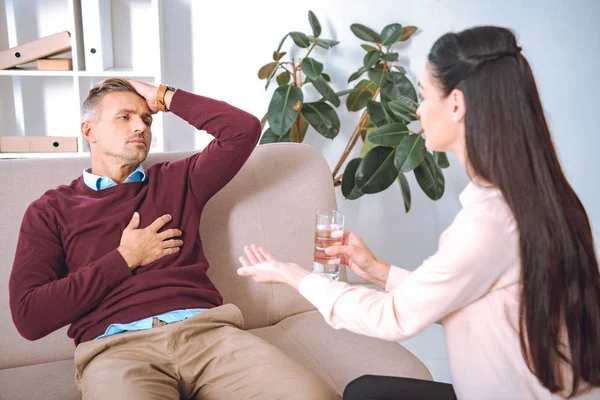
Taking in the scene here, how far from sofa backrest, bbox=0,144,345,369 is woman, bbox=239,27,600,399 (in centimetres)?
85

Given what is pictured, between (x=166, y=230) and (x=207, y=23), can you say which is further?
(x=207, y=23)

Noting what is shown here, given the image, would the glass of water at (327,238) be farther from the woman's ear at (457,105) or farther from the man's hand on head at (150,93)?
the man's hand on head at (150,93)

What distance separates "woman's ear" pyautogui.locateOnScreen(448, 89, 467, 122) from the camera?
3.55 ft

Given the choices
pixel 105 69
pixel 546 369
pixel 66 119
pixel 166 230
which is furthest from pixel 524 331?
pixel 66 119

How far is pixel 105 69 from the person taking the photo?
2.96 metres

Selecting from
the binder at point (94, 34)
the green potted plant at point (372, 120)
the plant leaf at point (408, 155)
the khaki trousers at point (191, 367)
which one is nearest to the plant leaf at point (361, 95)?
the green potted plant at point (372, 120)

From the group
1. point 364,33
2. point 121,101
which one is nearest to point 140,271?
point 121,101

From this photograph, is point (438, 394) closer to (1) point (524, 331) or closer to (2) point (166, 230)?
(1) point (524, 331)

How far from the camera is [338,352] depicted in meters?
1.72

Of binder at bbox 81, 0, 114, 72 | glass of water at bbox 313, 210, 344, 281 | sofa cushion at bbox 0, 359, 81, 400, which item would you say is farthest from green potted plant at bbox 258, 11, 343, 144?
sofa cushion at bbox 0, 359, 81, 400

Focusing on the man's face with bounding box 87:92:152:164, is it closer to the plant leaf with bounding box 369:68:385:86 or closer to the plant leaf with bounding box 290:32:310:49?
the plant leaf with bounding box 290:32:310:49

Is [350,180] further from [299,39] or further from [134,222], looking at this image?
[134,222]

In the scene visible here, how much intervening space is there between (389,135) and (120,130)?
4.01ft

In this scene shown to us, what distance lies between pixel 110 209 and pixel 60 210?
138 mm
